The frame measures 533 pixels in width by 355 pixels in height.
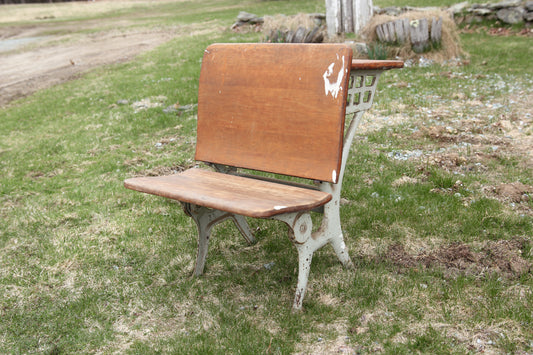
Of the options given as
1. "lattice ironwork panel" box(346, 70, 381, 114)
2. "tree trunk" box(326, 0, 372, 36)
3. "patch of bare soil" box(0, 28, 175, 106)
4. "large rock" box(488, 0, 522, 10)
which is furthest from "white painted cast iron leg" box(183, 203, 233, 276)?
"large rock" box(488, 0, 522, 10)

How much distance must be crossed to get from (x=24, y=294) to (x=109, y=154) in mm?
3083

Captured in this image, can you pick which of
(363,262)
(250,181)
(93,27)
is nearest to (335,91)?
(250,181)

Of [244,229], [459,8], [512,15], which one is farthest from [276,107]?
[459,8]

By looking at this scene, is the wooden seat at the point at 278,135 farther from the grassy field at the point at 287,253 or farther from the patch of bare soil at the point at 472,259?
the patch of bare soil at the point at 472,259

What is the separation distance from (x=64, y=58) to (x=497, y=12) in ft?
38.6

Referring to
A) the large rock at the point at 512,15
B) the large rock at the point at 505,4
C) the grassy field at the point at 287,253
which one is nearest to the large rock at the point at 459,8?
the large rock at the point at 505,4

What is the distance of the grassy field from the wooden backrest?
2.73 ft

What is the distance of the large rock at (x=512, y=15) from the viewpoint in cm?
1164

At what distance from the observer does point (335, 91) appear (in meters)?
3.07

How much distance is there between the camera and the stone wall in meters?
11.6

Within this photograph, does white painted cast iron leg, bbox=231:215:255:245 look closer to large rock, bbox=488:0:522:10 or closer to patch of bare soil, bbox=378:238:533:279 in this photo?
patch of bare soil, bbox=378:238:533:279

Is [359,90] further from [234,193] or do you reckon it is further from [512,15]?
[512,15]

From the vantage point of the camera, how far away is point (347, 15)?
11688mm

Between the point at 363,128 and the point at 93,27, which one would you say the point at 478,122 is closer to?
the point at 363,128
